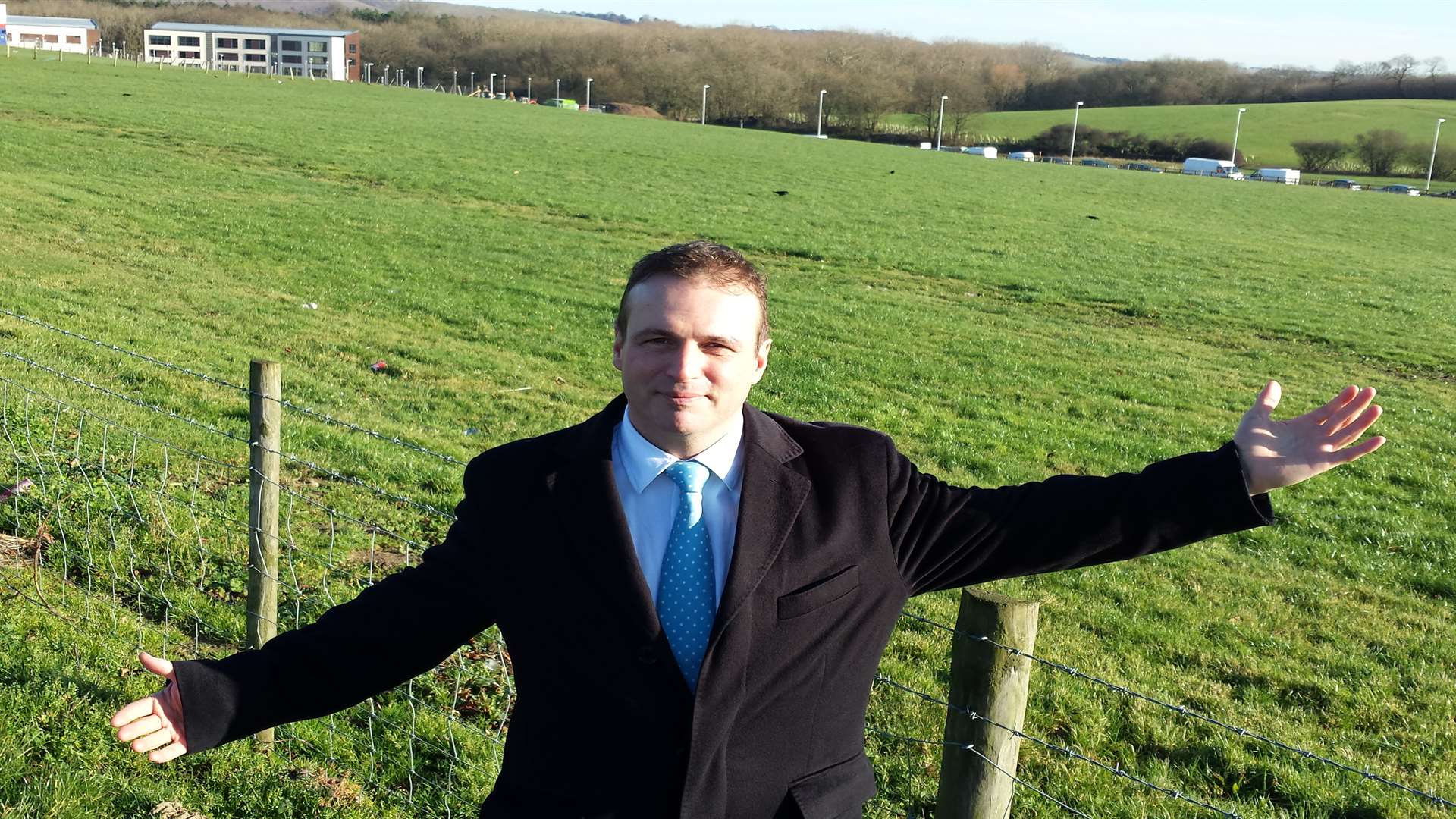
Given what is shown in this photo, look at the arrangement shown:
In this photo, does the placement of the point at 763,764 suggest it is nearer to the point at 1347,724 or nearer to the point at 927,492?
the point at 927,492

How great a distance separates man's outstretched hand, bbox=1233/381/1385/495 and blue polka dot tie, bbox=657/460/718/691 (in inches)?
39.1

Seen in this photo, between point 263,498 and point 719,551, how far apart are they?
9.30ft

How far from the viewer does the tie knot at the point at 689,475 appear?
2.23 m

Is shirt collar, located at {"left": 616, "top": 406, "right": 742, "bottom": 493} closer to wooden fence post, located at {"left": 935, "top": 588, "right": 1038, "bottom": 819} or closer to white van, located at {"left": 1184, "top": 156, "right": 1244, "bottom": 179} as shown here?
wooden fence post, located at {"left": 935, "top": 588, "right": 1038, "bottom": 819}

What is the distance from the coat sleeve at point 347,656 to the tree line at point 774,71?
134m

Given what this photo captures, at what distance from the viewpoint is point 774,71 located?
148 m

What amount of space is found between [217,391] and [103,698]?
521 centimetres

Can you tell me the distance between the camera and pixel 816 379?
40.9 ft

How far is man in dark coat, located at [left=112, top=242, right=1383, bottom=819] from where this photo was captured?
2178 mm

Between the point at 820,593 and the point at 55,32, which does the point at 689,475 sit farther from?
the point at 55,32

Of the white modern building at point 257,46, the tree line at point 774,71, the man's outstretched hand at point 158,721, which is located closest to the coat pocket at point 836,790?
the man's outstretched hand at point 158,721

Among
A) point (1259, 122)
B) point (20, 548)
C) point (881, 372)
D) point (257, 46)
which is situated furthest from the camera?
point (257, 46)

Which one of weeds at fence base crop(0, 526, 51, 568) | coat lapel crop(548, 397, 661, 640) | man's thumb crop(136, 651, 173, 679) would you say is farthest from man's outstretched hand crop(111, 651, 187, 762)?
weeds at fence base crop(0, 526, 51, 568)

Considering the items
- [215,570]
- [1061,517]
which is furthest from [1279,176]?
[1061,517]
